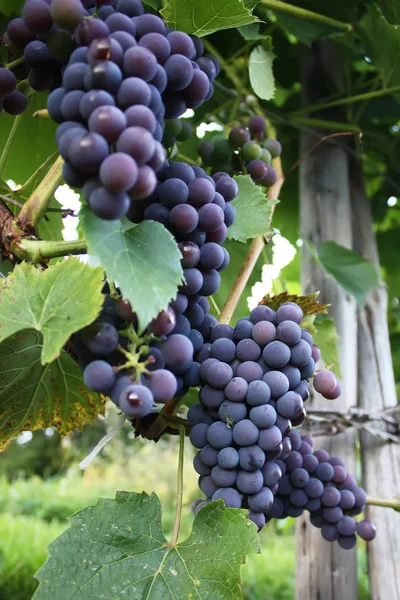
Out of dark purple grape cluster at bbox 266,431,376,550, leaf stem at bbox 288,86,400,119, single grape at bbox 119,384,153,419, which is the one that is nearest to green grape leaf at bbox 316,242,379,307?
leaf stem at bbox 288,86,400,119

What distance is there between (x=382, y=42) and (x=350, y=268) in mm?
402

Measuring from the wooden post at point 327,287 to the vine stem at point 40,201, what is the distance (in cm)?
69

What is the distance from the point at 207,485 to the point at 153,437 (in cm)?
8

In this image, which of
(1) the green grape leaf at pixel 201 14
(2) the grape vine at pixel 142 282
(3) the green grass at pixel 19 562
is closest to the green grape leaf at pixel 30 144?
(2) the grape vine at pixel 142 282

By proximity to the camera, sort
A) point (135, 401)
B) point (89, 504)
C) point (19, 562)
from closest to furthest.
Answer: point (135, 401), point (19, 562), point (89, 504)

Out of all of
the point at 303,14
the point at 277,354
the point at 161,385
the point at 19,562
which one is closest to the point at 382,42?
the point at 303,14

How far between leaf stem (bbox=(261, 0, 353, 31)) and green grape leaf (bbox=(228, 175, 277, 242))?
37 centimetres

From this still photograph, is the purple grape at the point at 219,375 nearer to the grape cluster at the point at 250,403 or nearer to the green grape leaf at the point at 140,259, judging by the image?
the grape cluster at the point at 250,403

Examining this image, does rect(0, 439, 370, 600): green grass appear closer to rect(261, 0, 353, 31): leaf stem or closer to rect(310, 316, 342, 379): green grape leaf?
rect(310, 316, 342, 379): green grape leaf

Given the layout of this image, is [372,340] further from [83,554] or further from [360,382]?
[83,554]

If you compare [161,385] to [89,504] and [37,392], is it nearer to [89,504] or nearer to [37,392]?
[37,392]

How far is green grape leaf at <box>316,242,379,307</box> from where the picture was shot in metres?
1.06

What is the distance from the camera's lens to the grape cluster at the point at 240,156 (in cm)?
81

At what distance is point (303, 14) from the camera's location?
949mm
